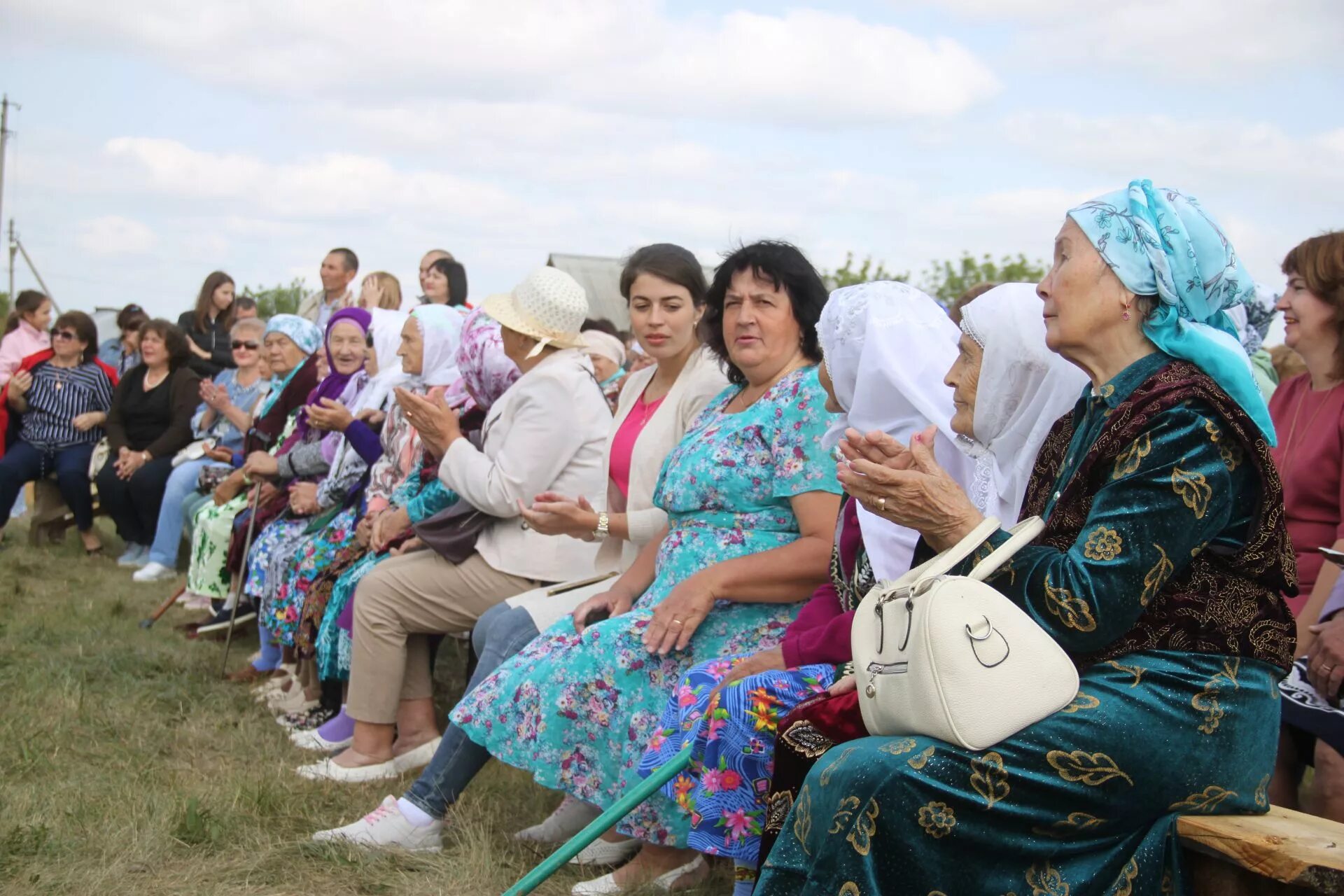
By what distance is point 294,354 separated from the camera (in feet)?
24.7

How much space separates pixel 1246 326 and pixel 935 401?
2.07 metres

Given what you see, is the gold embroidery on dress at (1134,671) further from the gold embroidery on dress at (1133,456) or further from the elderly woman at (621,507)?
the elderly woman at (621,507)

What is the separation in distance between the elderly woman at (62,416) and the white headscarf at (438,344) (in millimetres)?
5197

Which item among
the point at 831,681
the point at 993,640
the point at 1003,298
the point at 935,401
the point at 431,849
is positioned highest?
the point at 1003,298

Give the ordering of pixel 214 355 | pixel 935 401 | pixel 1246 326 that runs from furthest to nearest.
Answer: pixel 214 355 → pixel 1246 326 → pixel 935 401

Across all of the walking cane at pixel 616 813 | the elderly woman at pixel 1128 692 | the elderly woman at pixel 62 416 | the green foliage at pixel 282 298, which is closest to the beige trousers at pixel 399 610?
the walking cane at pixel 616 813

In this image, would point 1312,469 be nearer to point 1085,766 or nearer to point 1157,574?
point 1157,574

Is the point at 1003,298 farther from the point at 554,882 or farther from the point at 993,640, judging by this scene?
the point at 554,882

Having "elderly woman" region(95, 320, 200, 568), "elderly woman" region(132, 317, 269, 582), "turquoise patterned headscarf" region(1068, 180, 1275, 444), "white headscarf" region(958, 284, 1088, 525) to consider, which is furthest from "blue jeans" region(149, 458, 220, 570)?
"turquoise patterned headscarf" region(1068, 180, 1275, 444)

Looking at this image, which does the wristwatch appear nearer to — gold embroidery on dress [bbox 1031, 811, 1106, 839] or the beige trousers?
the beige trousers

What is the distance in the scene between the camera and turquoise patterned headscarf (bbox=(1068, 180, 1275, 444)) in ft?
7.72

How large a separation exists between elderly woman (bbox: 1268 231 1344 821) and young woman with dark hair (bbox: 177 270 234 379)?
8.79 metres

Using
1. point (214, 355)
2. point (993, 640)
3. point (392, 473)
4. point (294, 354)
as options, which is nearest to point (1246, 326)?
point (993, 640)

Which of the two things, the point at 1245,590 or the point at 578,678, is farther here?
the point at 578,678
